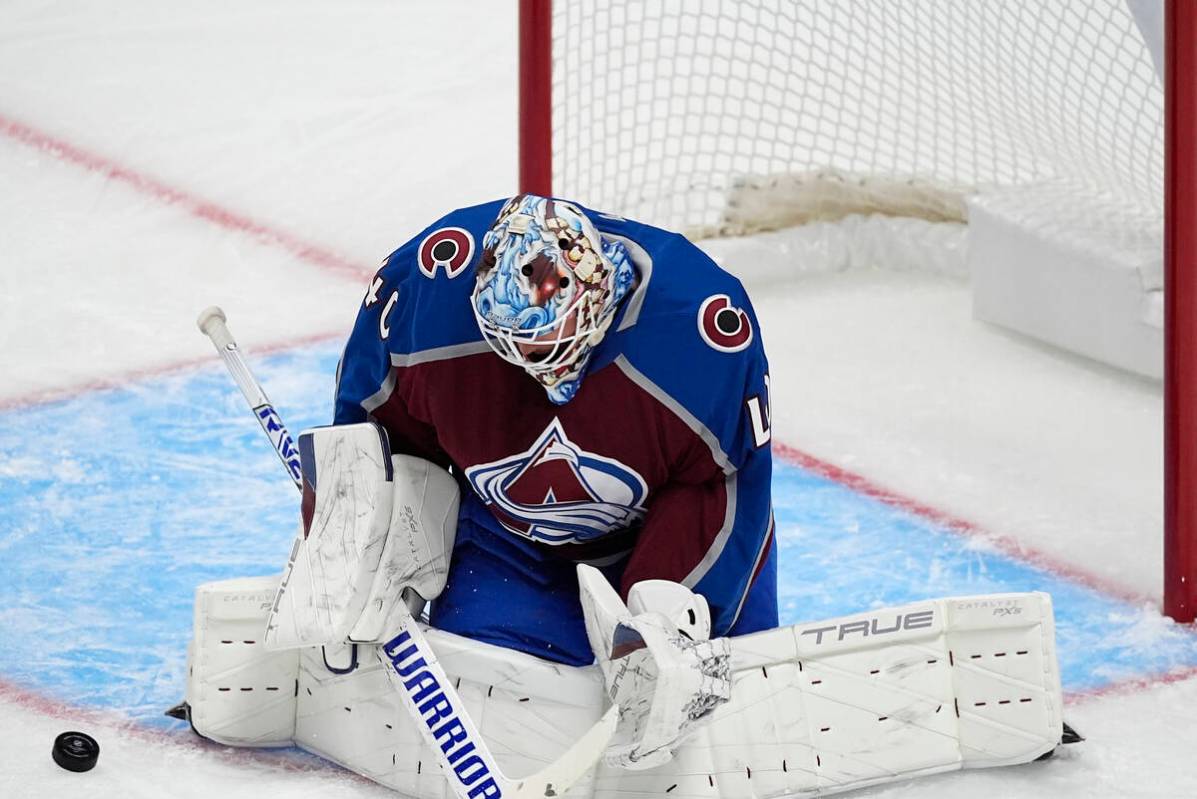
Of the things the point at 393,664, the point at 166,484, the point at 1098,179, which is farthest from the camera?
the point at 1098,179

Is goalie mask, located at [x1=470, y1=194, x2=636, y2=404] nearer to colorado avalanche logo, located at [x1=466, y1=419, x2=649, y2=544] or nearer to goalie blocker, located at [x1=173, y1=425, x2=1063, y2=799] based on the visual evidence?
colorado avalanche logo, located at [x1=466, y1=419, x2=649, y2=544]

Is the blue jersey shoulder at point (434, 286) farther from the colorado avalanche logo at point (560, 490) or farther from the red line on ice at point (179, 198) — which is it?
the red line on ice at point (179, 198)

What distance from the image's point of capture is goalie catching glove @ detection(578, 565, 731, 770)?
237 cm

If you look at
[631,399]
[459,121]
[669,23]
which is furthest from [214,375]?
[631,399]

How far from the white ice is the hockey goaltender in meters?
0.11

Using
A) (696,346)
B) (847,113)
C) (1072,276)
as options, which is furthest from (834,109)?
(696,346)

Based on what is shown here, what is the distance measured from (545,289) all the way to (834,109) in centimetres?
213

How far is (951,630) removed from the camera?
2693 mm

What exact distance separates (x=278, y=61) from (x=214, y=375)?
72.0 inches

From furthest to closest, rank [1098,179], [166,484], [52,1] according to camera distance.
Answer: [52,1] → [1098,179] → [166,484]

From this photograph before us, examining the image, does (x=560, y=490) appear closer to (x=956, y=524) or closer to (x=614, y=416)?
(x=614, y=416)

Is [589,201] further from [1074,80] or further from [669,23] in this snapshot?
[1074,80]

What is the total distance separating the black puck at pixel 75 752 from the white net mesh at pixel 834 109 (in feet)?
5.91

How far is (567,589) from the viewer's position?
2799 millimetres
